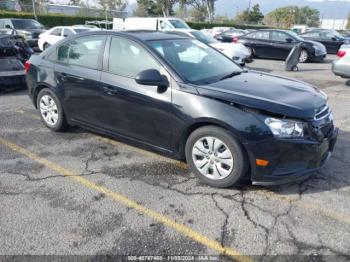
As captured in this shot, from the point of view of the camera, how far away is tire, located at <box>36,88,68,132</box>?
5.01 meters

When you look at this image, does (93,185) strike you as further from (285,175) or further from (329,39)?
(329,39)

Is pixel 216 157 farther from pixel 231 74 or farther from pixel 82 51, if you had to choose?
pixel 82 51

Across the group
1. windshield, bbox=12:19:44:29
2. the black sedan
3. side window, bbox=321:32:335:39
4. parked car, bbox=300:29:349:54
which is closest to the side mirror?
the black sedan

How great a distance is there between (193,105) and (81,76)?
176 centimetres

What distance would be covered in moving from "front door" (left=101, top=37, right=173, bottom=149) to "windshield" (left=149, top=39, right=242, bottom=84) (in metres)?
0.20

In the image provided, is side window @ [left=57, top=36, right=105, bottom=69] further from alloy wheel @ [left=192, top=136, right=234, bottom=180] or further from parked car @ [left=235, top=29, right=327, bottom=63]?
parked car @ [left=235, top=29, right=327, bottom=63]

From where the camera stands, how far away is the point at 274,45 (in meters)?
15.5

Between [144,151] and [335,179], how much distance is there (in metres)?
2.35

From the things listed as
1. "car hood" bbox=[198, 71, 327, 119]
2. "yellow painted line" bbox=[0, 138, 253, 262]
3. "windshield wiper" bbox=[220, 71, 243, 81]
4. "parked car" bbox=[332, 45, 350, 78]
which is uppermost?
"windshield wiper" bbox=[220, 71, 243, 81]

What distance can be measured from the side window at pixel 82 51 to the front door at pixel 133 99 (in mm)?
213

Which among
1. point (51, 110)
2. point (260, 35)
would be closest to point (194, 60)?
point (51, 110)

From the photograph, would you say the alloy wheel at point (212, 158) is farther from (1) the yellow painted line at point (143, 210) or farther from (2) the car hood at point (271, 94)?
(1) the yellow painted line at point (143, 210)

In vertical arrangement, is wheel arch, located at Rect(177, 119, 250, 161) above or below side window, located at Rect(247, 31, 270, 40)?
below

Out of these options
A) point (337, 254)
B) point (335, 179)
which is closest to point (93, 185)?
point (337, 254)
